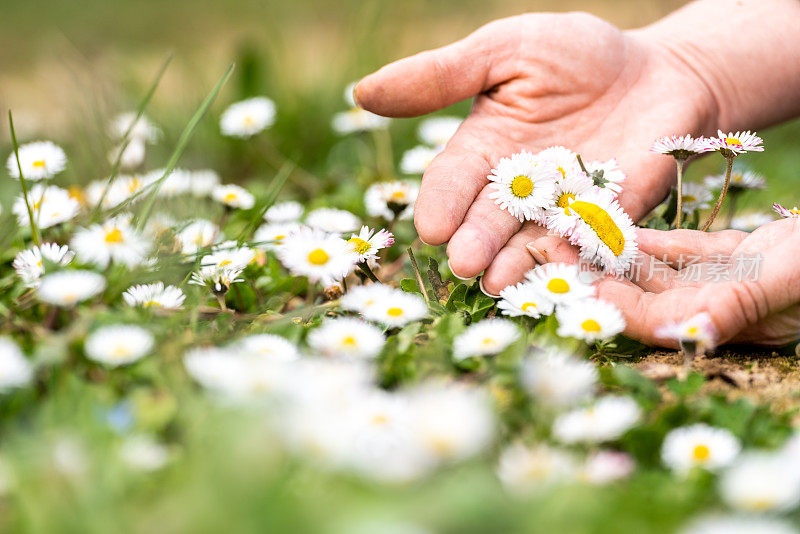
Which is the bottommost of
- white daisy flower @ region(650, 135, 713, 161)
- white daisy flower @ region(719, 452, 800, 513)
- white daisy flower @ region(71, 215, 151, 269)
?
white daisy flower @ region(719, 452, 800, 513)

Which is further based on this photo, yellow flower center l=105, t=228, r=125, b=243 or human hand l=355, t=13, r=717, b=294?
human hand l=355, t=13, r=717, b=294

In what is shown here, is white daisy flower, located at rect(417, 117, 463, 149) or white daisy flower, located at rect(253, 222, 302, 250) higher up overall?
Answer: white daisy flower, located at rect(417, 117, 463, 149)

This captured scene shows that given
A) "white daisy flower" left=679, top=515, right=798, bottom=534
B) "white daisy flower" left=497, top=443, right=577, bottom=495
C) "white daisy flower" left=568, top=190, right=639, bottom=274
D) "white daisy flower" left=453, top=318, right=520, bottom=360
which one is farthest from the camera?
"white daisy flower" left=568, top=190, right=639, bottom=274

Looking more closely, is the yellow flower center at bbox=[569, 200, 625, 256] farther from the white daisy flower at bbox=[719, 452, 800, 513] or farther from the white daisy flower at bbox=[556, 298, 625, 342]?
the white daisy flower at bbox=[719, 452, 800, 513]

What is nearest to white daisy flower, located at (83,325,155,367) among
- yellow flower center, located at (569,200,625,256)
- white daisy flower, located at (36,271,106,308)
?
white daisy flower, located at (36,271,106,308)

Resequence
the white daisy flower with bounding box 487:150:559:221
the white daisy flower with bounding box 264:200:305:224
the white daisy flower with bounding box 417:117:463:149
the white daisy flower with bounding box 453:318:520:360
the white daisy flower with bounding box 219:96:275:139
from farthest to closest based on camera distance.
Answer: the white daisy flower with bounding box 417:117:463:149
the white daisy flower with bounding box 219:96:275:139
the white daisy flower with bounding box 264:200:305:224
the white daisy flower with bounding box 487:150:559:221
the white daisy flower with bounding box 453:318:520:360

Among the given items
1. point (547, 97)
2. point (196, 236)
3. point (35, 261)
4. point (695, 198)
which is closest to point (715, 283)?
point (695, 198)

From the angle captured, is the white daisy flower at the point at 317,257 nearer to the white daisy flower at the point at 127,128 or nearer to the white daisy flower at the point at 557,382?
the white daisy flower at the point at 557,382

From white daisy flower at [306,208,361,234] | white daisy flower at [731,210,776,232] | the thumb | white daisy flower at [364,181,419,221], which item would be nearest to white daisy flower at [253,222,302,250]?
white daisy flower at [306,208,361,234]

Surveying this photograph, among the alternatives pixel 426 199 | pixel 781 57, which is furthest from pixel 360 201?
pixel 781 57
